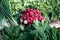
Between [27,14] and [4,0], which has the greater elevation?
[4,0]

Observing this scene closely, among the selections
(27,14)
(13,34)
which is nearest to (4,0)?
(27,14)

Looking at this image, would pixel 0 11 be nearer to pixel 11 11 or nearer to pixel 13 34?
pixel 11 11

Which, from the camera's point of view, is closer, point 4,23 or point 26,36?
point 26,36

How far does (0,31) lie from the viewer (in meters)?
5.50

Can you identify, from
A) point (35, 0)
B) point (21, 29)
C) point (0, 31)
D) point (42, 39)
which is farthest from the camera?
point (35, 0)

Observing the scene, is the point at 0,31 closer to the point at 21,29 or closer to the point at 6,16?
the point at 6,16

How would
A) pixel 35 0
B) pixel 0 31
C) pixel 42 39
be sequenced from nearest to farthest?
pixel 42 39
pixel 0 31
pixel 35 0

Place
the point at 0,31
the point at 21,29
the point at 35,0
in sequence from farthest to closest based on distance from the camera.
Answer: the point at 35,0, the point at 0,31, the point at 21,29

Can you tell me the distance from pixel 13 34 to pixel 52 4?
1.89 m

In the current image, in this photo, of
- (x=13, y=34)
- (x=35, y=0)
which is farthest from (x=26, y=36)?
(x=35, y=0)

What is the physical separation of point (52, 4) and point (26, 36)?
5.87ft

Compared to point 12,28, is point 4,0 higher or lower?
higher

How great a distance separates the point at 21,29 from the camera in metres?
4.93

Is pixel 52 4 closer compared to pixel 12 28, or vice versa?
pixel 12 28
